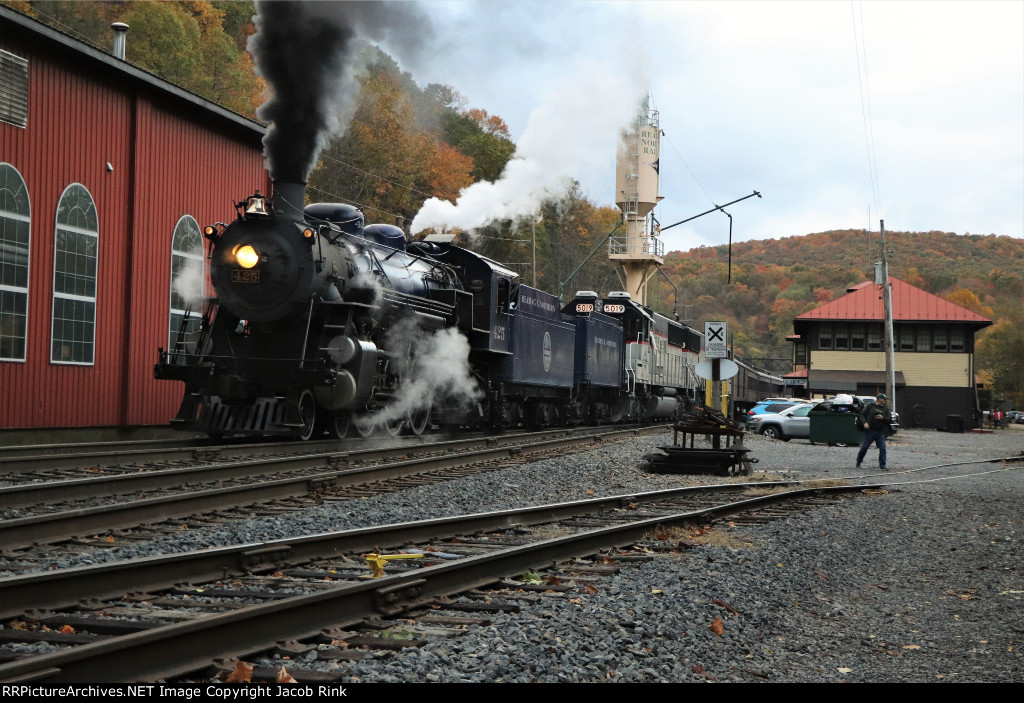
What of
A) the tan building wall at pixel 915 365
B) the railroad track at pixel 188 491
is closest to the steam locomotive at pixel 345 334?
the railroad track at pixel 188 491

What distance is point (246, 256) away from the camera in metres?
14.9

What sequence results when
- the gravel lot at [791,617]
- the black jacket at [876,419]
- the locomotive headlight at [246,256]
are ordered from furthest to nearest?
1. the black jacket at [876,419]
2. the locomotive headlight at [246,256]
3. the gravel lot at [791,617]

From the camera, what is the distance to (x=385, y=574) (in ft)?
20.4

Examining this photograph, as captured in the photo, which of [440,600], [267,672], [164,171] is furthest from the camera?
[164,171]

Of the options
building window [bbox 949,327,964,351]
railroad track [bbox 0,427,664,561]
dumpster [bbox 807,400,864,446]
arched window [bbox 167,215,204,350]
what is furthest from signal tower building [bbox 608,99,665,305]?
railroad track [bbox 0,427,664,561]

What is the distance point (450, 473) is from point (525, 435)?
6.67 meters

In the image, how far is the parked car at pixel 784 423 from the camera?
31219 mm

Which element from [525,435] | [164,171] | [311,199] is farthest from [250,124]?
[311,199]

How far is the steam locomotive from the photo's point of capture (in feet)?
48.1

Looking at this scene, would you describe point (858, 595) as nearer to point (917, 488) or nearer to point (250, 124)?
point (917, 488)

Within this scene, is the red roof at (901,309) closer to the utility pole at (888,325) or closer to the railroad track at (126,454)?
the utility pole at (888,325)

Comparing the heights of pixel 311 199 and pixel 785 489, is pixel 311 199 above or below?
above

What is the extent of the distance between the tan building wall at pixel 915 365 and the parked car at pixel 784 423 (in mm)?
29346

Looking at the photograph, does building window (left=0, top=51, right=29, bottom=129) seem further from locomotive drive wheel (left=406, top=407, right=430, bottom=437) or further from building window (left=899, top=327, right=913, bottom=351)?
building window (left=899, top=327, right=913, bottom=351)
